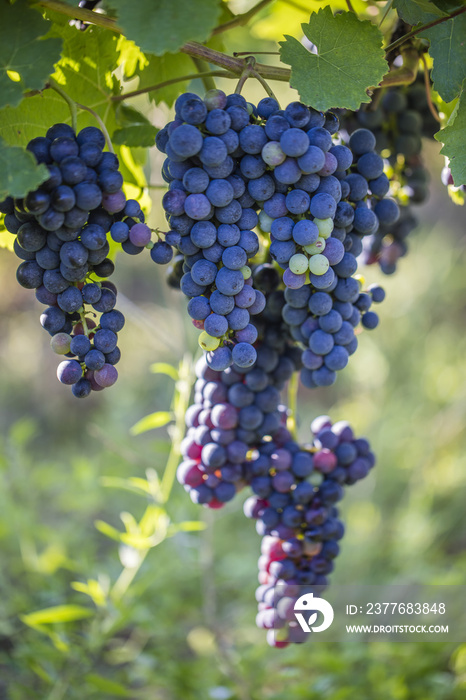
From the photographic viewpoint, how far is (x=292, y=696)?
1.20 m

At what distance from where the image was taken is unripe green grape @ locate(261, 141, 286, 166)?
0.50 metres

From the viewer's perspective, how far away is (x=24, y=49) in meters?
0.49

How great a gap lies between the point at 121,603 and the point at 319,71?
3.19ft

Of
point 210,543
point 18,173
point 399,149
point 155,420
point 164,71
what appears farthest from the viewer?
point 210,543

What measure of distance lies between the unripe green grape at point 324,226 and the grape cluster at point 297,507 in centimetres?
34

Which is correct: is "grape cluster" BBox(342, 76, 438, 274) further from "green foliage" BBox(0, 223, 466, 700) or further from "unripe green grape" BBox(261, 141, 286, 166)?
Result: "green foliage" BBox(0, 223, 466, 700)

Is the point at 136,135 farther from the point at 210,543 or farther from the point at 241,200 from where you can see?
the point at 210,543

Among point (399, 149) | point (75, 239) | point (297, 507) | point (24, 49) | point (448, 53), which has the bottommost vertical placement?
point (297, 507)

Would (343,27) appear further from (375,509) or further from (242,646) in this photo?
(375,509)

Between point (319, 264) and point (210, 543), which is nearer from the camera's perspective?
point (319, 264)

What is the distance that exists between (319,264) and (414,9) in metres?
0.28

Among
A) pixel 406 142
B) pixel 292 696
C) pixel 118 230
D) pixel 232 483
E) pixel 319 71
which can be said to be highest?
pixel 406 142

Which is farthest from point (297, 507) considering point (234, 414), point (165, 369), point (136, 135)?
point (136, 135)

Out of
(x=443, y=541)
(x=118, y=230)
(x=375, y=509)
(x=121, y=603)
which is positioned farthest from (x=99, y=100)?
(x=443, y=541)
